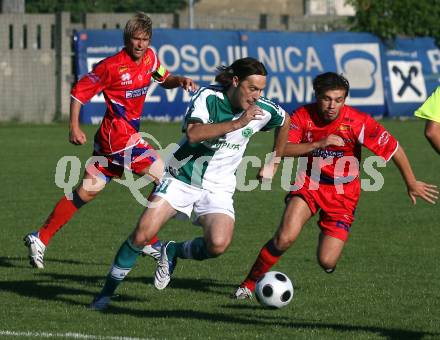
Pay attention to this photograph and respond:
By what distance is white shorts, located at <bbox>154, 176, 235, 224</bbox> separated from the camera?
305 inches

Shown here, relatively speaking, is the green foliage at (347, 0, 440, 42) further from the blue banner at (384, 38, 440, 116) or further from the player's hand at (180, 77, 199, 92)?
the player's hand at (180, 77, 199, 92)

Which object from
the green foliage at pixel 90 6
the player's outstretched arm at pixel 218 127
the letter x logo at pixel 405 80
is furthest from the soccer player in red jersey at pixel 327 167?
the green foliage at pixel 90 6

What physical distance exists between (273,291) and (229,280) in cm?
152

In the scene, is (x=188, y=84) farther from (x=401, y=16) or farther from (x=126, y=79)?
(x=401, y=16)

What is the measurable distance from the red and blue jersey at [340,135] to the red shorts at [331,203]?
3.2 inches

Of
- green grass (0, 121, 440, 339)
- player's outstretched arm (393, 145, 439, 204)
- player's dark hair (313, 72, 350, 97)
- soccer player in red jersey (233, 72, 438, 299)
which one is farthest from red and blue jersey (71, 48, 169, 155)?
player's outstretched arm (393, 145, 439, 204)

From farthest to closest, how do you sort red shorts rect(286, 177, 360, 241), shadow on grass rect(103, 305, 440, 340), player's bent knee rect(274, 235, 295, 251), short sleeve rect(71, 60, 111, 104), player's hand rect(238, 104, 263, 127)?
short sleeve rect(71, 60, 111, 104), red shorts rect(286, 177, 360, 241), player's bent knee rect(274, 235, 295, 251), player's hand rect(238, 104, 263, 127), shadow on grass rect(103, 305, 440, 340)

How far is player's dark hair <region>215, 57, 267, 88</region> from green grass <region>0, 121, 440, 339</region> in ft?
5.20

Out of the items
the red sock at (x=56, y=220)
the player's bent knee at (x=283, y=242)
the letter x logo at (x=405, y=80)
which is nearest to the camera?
the player's bent knee at (x=283, y=242)

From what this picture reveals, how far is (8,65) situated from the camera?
85.1 feet

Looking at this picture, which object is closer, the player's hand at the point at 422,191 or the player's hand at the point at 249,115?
the player's hand at the point at 249,115

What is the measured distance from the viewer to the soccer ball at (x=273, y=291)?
300 inches

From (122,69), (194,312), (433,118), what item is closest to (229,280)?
(194,312)

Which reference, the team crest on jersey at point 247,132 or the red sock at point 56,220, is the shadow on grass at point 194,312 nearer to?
the red sock at point 56,220
